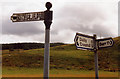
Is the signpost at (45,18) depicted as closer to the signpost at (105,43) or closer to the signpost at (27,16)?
the signpost at (27,16)

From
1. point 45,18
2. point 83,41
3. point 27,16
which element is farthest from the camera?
point 27,16

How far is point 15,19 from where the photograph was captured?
214 inches

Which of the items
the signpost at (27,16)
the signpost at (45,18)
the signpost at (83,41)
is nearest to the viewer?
the signpost at (83,41)

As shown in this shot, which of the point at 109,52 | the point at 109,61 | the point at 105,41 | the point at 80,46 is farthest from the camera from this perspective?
the point at 109,52

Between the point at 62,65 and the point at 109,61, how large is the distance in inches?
657

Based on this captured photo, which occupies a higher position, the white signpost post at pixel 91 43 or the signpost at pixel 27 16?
the signpost at pixel 27 16

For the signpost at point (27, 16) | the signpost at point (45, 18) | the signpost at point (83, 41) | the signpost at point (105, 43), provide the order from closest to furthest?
1. the signpost at point (83, 41)
2. the signpost at point (105, 43)
3. the signpost at point (45, 18)
4. the signpost at point (27, 16)

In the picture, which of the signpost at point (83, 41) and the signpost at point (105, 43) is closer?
the signpost at point (83, 41)

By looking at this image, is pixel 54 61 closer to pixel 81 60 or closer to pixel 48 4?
pixel 81 60

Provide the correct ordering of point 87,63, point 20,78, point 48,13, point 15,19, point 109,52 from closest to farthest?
point 48,13, point 15,19, point 20,78, point 87,63, point 109,52

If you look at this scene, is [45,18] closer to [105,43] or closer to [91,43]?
[91,43]

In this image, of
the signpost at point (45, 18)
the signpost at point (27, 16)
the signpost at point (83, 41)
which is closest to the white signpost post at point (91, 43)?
the signpost at point (83, 41)

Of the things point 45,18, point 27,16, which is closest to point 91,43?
point 45,18

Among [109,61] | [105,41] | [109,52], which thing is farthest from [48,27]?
[109,52]
